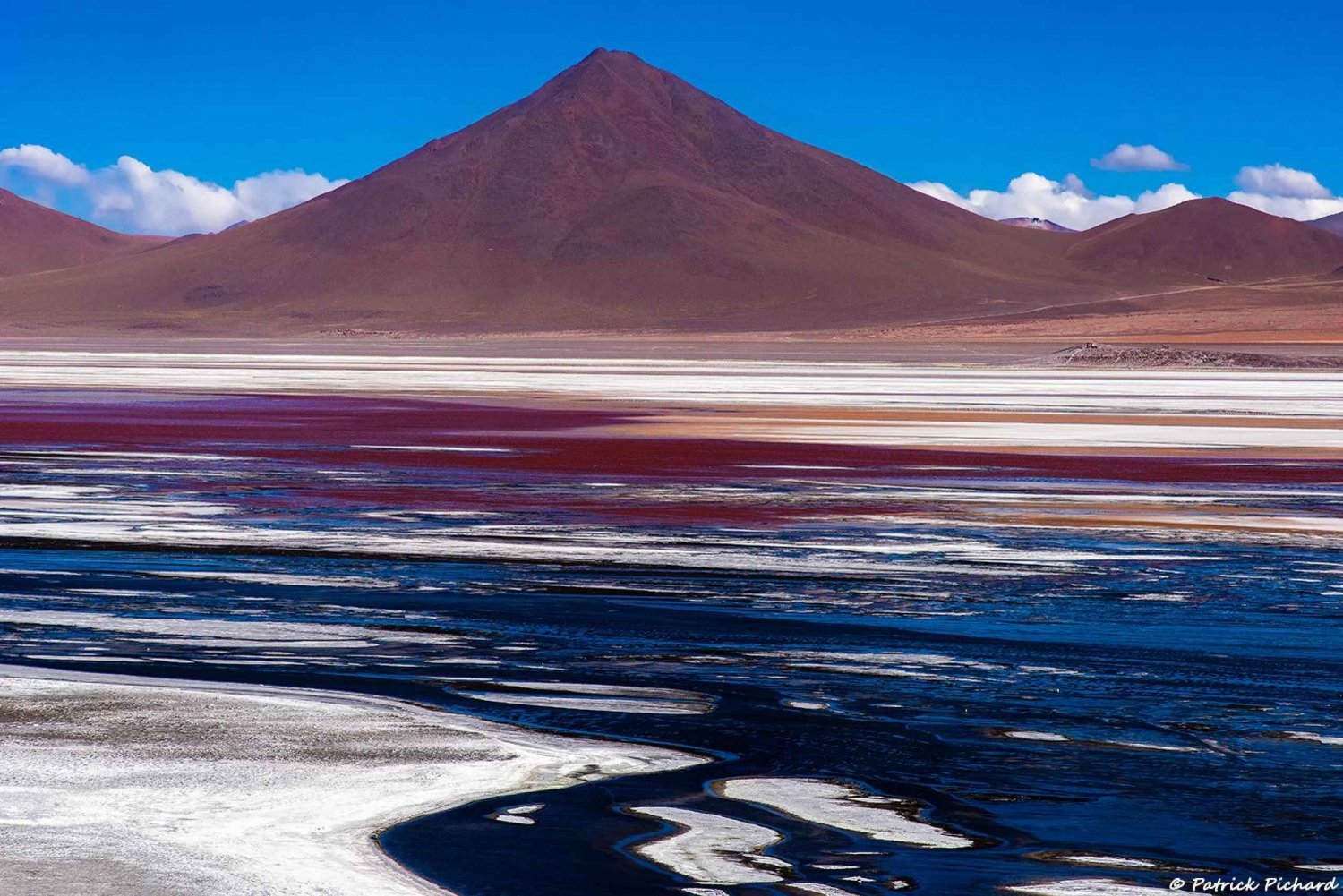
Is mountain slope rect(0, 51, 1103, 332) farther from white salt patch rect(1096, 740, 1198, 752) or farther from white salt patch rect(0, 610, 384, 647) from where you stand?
white salt patch rect(1096, 740, 1198, 752)

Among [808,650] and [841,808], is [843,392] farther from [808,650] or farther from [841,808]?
[841,808]

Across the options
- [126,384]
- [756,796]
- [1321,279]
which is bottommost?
[756,796]

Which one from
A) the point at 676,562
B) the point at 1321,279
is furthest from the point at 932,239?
the point at 676,562

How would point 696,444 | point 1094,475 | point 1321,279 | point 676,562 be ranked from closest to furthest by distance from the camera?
1. point 676,562
2. point 1094,475
3. point 696,444
4. point 1321,279

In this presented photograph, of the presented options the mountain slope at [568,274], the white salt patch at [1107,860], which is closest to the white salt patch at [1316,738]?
the white salt patch at [1107,860]

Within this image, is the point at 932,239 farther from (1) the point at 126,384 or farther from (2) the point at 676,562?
(2) the point at 676,562

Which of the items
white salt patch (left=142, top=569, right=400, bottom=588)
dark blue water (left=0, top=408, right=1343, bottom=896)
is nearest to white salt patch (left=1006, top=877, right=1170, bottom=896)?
dark blue water (left=0, top=408, right=1343, bottom=896)
